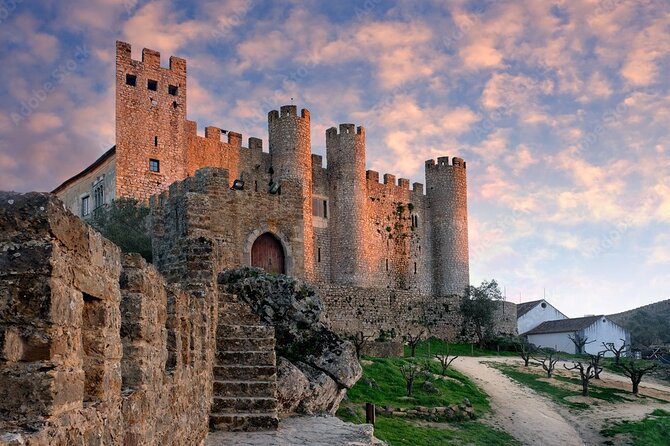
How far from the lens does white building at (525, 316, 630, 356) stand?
174ft

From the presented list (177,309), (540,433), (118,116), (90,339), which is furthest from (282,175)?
(90,339)

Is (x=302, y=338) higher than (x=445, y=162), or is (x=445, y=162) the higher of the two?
(x=445, y=162)

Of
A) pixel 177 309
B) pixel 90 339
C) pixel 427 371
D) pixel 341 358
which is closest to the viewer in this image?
pixel 90 339

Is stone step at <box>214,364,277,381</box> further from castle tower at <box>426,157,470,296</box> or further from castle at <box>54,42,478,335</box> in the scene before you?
castle tower at <box>426,157,470,296</box>

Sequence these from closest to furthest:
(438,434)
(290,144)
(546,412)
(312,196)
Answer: (438,434), (546,412), (290,144), (312,196)

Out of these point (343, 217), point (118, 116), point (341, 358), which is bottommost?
point (341, 358)

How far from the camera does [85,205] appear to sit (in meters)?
37.8

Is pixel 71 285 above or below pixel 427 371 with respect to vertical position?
above

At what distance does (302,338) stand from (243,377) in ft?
9.56

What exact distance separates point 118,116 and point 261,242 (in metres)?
14.9

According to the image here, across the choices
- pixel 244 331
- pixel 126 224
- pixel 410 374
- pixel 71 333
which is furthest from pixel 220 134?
pixel 71 333

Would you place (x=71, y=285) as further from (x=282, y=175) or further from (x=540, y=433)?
(x=282, y=175)

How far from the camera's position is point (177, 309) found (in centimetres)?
678

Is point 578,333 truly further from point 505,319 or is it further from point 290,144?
point 290,144
